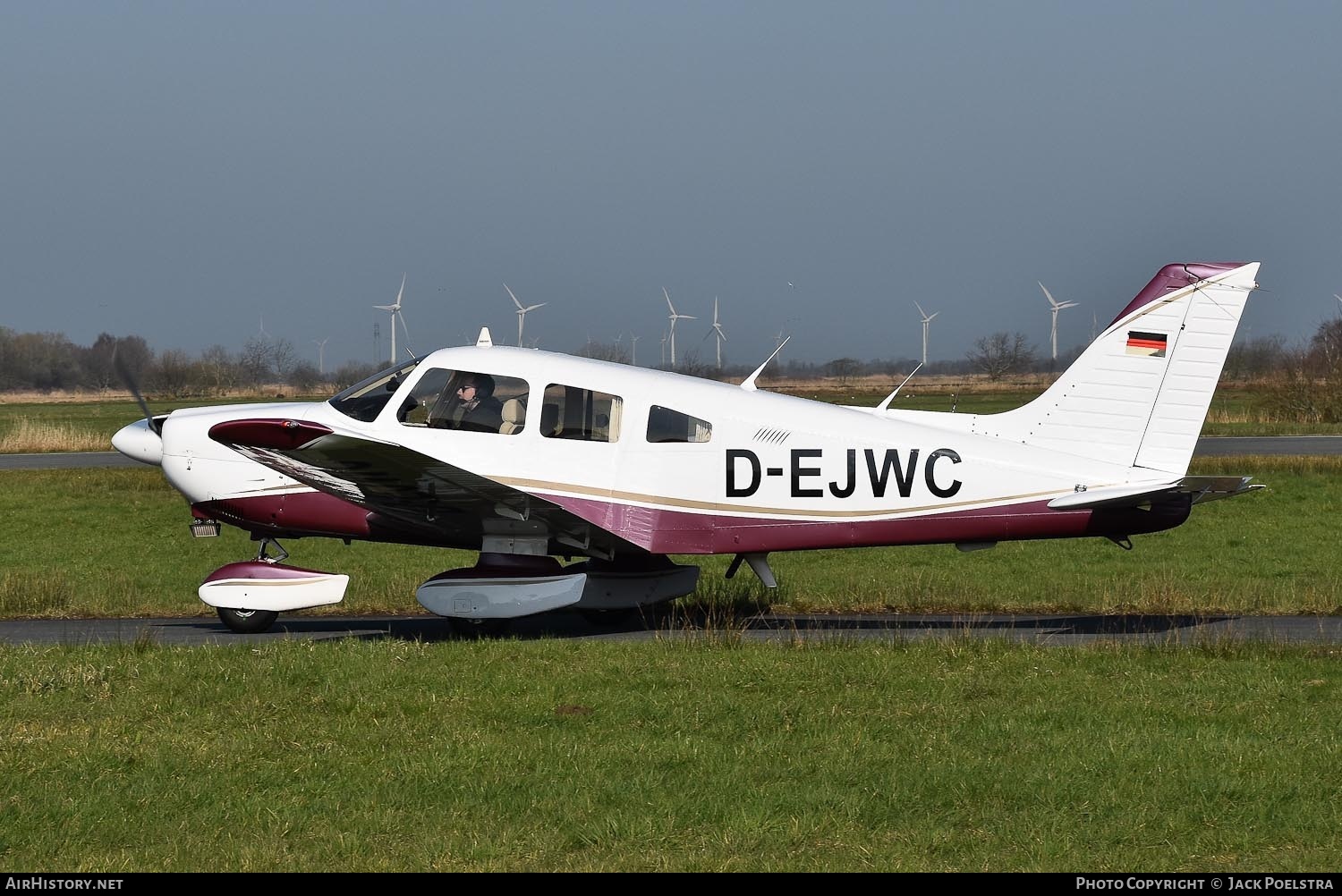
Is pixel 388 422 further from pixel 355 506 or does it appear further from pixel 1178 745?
pixel 1178 745

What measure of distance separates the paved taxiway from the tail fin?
164cm

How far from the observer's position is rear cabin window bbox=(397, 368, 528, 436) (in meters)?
12.1

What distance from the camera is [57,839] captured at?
5.98 metres

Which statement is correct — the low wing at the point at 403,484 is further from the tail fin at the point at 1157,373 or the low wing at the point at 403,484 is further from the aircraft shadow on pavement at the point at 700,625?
the tail fin at the point at 1157,373

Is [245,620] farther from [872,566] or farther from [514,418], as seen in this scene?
[872,566]

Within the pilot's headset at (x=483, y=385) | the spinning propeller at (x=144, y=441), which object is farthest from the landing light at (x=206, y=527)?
the pilot's headset at (x=483, y=385)

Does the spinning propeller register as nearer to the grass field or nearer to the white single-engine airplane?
the white single-engine airplane

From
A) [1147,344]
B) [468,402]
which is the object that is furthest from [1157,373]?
[468,402]

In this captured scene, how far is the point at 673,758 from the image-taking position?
23.8 ft

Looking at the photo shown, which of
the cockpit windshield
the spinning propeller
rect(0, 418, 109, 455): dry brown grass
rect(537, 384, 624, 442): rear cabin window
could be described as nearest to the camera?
rect(537, 384, 624, 442): rear cabin window

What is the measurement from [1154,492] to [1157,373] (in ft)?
3.69

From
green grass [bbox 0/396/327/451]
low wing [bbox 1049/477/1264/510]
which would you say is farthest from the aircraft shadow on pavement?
green grass [bbox 0/396/327/451]
